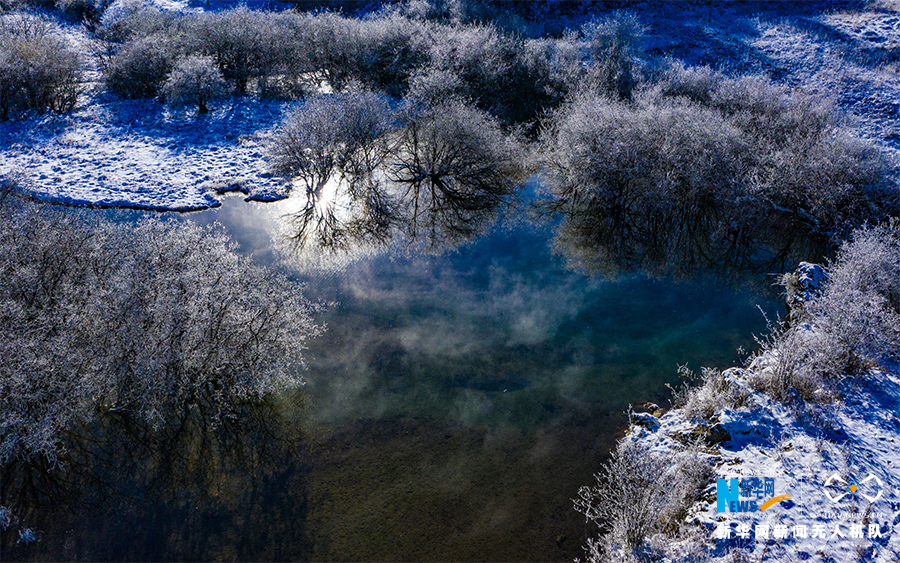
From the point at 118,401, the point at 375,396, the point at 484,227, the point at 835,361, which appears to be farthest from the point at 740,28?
the point at 118,401

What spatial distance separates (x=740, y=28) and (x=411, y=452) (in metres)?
29.0

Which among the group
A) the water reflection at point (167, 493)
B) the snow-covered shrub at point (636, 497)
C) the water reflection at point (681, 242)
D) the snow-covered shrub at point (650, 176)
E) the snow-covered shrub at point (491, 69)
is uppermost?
the snow-covered shrub at point (491, 69)

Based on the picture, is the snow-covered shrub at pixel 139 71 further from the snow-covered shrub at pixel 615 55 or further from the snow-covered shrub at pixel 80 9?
the snow-covered shrub at pixel 615 55

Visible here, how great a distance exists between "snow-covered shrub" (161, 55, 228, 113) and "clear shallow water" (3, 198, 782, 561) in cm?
1042

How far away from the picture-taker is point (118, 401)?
8617mm

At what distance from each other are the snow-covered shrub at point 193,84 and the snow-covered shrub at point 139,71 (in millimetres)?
828

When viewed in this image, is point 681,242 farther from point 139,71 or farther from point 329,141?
point 139,71

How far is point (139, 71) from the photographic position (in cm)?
2114

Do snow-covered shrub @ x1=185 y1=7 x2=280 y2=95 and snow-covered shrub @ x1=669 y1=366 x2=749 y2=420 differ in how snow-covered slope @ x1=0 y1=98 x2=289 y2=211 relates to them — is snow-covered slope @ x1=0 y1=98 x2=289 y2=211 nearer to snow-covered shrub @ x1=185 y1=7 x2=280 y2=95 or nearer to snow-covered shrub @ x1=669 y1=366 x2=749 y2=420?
snow-covered shrub @ x1=185 y1=7 x2=280 y2=95

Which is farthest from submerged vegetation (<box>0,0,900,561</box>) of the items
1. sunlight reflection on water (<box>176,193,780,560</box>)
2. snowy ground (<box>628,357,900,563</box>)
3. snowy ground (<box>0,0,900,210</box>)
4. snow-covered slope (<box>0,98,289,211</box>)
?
snowy ground (<box>0,0,900,210</box>)

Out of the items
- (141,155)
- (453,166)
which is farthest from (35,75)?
(453,166)

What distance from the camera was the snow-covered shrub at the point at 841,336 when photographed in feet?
29.0

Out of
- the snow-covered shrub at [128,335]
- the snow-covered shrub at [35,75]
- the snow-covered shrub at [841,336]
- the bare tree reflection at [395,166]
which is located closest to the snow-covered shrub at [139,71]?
the snow-covered shrub at [35,75]

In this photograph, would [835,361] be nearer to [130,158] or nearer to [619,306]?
[619,306]
